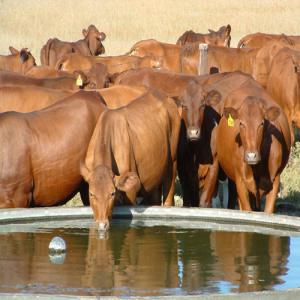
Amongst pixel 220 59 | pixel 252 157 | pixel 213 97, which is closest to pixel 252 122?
pixel 252 157

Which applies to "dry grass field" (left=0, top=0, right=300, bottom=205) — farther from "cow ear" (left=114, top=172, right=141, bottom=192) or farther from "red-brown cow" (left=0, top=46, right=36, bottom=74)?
"cow ear" (left=114, top=172, right=141, bottom=192)

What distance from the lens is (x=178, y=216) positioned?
875 cm

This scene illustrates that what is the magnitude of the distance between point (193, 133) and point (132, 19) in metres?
33.3

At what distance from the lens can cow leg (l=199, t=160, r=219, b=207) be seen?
12562 mm

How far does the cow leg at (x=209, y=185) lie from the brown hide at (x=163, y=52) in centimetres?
1021

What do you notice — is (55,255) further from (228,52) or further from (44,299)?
(228,52)

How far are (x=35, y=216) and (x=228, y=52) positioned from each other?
1377 cm

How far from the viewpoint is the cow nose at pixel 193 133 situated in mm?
12016

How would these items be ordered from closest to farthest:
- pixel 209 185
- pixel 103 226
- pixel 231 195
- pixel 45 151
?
pixel 103 226, pixel 45 151, pixel 209 185, pixel 231 195

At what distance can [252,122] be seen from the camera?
10.8 m

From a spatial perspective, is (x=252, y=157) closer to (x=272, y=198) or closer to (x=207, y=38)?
(x=272, y=198)

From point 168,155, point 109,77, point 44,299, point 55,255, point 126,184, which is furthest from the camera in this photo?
point 109,77

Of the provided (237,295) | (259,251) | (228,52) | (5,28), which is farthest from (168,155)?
(5,28)

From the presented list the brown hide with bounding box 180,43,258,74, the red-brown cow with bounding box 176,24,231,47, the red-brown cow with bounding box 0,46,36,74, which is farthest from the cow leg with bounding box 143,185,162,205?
the red-brown cow with bounding box 176,24,231,47
